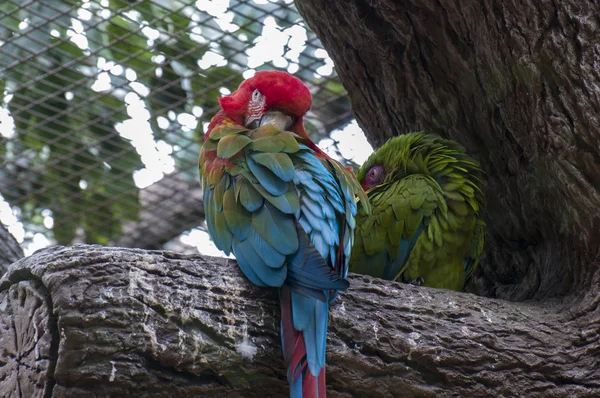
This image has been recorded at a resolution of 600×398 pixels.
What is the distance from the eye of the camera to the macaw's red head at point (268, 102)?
7.85 ft

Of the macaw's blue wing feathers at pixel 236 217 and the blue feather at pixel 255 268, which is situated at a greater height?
the macaw's blue wing feathers at pixel 236 217

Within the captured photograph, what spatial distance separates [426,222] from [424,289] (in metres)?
0.38

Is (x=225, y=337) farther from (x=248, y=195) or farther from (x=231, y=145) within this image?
(x=231, y=145)

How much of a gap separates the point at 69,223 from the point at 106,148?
28.7 inches

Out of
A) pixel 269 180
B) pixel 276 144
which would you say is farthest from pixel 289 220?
pixel 276 144

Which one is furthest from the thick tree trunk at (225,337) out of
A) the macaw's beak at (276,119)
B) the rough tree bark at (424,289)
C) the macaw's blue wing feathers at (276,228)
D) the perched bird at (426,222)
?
the macaw's beak at (276,119)

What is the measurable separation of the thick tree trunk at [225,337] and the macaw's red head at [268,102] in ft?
2.28

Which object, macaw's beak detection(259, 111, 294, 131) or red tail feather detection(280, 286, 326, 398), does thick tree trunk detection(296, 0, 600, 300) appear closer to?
macaw's beak detection(259, 111, 294, 131)

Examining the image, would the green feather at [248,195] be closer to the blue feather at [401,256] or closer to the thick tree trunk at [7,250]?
the blue feather at [401,256]

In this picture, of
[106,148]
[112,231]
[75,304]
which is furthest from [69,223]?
[75,304]

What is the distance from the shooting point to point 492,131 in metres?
2.47

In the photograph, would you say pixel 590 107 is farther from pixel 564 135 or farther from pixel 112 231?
pixel 112 231

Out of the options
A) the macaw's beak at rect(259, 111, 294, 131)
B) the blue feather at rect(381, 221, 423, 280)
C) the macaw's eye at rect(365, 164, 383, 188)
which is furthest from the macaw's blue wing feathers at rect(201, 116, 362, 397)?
the macaw's eye at rect(365, 164, 383, 188)

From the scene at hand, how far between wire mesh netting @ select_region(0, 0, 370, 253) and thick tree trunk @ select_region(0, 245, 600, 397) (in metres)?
2.13
